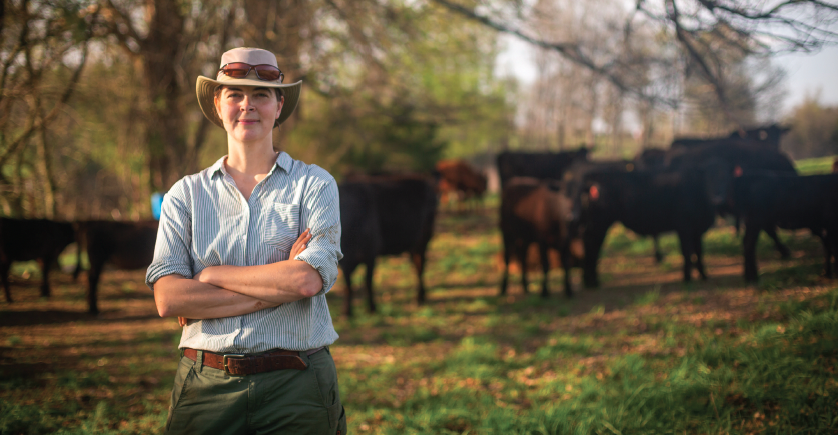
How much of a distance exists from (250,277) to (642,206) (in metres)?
7.98

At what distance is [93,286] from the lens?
21.9 ft

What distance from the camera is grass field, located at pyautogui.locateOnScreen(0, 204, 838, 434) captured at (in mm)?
3600

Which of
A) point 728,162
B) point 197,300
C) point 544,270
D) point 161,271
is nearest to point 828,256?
point 728,162

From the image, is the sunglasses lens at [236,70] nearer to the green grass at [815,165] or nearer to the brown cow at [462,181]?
the green grass at [815,165]

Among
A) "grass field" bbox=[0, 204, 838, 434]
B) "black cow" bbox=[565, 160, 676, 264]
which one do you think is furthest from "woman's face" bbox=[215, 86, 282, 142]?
"black cow" bbox=[565, 160, 676, 264]

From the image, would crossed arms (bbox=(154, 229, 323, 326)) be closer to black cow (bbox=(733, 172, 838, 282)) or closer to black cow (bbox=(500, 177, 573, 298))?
black cow (bbox=(733, 172, 838, 282))

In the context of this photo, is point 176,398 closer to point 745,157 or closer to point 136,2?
point 136,2

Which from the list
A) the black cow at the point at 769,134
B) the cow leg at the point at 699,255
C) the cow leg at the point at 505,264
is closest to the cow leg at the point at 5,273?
the cow leg at the point at 505,264

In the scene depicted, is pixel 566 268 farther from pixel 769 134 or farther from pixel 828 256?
pixel 769 134

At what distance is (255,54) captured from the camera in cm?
221

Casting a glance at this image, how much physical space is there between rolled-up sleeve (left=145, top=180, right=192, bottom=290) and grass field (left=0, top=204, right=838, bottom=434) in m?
1.97

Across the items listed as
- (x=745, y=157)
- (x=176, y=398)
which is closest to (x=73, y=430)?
(x=176, y=398)

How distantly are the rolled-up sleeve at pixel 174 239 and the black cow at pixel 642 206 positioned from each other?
687 cm

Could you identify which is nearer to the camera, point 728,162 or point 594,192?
point 728,162
